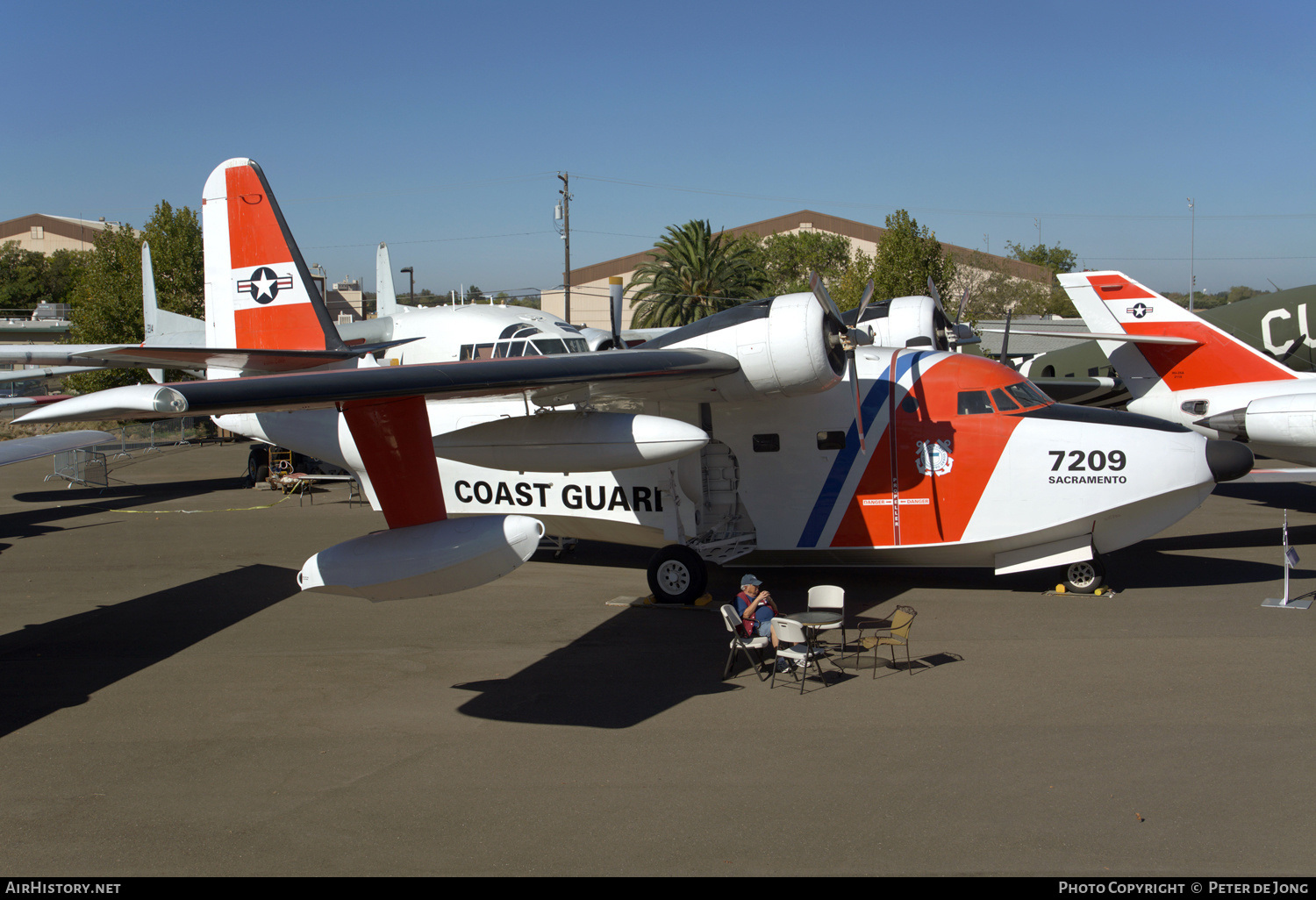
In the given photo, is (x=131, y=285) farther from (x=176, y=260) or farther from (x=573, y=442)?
(x=573, y=442)

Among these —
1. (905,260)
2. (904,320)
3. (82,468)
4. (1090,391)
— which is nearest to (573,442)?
(904,320)

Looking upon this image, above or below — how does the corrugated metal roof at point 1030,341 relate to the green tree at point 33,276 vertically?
below

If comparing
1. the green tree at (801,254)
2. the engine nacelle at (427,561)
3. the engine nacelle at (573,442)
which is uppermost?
the green tree at (801,254)

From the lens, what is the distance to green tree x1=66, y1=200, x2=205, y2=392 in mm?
36588

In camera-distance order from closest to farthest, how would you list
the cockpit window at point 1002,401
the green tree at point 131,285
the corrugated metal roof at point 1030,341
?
the cockpit window at point 1002,401 < the green tree at point 131,285 < the corrugated metal roof at point 1030,341

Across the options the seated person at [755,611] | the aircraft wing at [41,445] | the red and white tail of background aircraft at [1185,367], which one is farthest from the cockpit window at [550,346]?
the red and white tail of background aircraft at [1185,367]

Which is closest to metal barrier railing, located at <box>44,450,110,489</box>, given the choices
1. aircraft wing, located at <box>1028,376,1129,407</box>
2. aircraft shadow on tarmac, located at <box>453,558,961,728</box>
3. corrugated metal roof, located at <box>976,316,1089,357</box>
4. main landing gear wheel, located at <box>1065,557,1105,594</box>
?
aircraft shadow on tarmac, located at <box>453,558,961,728</box>

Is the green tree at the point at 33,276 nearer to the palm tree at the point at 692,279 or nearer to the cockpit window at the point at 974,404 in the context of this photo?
the palm tree at the point at 692,279

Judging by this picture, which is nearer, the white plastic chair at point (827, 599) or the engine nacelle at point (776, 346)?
the white plastic chair at point (827, 599)

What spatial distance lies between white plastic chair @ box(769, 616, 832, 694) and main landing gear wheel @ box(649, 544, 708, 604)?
2.46 meters

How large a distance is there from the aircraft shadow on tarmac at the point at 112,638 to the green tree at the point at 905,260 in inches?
1024

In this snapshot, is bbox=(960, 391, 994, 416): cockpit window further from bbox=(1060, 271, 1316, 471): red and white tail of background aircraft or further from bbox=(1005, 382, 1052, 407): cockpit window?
bbox=(1060, 271, 1316, 471): red and white tail of background aircraft

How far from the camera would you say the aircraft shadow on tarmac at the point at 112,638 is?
8078mm
